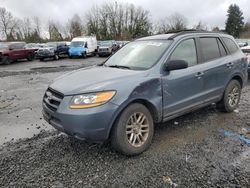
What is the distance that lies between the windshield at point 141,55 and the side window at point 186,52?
0.21 metres

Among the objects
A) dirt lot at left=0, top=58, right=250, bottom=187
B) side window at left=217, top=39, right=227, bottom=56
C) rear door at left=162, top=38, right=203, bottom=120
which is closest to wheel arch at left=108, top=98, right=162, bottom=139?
rear door at left=162, top=38, right=203, bottom=120

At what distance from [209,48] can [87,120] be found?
119 inches

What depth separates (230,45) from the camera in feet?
16.9

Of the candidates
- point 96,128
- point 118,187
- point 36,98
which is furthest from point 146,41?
point 36,98

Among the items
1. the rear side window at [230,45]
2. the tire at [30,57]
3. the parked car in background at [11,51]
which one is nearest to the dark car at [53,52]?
the tire at [30,57]

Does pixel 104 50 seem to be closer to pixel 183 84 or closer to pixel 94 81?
pixel 183 84

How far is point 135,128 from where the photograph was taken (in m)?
3.42

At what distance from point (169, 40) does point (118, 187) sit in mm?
2592

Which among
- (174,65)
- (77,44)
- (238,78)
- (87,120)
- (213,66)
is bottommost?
(87,120)

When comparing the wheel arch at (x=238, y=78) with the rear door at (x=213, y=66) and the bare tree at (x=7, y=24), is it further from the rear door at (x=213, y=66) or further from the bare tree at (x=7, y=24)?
the bare tree at (x=7, y=24)

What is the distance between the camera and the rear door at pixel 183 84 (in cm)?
371

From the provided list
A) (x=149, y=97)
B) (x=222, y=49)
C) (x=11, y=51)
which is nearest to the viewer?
(x=149, y=97)

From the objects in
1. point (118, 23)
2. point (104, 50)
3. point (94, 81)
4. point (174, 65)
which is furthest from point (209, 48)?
point (118, 23)

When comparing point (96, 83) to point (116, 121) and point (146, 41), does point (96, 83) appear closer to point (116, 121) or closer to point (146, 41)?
point (116, 121)
